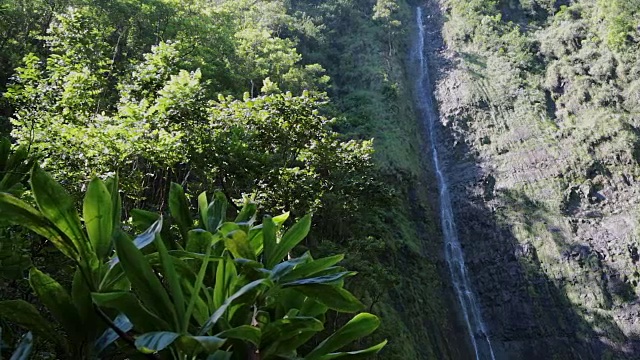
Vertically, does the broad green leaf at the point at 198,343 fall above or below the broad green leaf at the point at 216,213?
below

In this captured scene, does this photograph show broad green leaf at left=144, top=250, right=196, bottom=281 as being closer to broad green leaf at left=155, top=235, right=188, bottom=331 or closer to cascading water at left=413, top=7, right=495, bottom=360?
broad green leaf at left=155, top=235, right=188, bottom=331

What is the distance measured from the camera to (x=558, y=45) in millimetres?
17250

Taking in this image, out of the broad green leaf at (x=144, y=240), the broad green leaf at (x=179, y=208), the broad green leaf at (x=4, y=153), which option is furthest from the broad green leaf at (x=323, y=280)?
the broad green leaf at (x=4, y=153)

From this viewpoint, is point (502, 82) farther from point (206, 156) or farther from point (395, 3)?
point (206, 156)

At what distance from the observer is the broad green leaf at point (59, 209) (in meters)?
1.09

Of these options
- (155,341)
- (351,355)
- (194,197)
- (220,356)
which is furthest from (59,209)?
(194,197)

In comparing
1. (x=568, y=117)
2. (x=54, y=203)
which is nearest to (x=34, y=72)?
(x=54, y=203)

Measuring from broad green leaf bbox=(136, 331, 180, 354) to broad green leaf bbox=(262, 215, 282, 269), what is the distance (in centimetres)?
42

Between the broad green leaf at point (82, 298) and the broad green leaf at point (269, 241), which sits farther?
the broad green leaf at point (269, 241)

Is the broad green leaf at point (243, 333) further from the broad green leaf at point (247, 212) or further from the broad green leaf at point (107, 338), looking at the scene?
the broad green leaf at point (247, 212)

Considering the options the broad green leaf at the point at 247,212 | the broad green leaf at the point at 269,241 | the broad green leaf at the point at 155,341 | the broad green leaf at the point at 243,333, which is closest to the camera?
the broad green leaf at the point at 155,341

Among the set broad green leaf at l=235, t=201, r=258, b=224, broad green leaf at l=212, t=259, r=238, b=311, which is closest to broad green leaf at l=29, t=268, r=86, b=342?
broad green leaf at l=212, t=259, r=238, b=311

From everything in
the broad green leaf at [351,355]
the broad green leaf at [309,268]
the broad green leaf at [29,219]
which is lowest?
the broad green leaf at [351,355]

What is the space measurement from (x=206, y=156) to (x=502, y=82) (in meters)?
15.2
